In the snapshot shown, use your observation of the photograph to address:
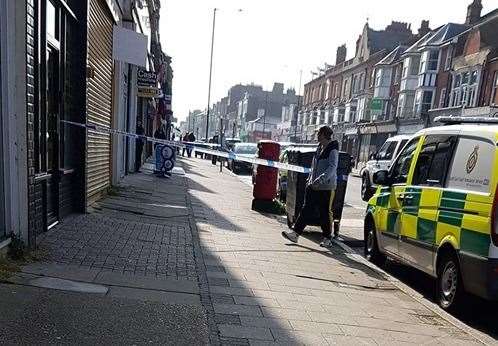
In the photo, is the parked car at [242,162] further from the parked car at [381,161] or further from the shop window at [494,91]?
the shop window at [494,91]

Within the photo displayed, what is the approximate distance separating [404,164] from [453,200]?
66.9 inches

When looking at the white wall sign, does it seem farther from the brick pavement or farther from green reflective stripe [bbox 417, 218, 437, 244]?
green reflective stripe [bbox 417, 218, 437, 244]

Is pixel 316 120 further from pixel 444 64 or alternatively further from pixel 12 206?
pixel 12 206

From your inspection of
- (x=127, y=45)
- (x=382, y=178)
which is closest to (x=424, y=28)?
(x=127, y=45)

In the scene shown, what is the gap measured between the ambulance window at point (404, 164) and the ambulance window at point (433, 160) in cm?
36

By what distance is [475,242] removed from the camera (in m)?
4.44

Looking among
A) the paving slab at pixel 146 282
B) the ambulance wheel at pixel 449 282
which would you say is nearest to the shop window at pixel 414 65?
the ambulance wheel at pixel 449 282

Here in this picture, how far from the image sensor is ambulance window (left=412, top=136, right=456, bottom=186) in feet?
17.4

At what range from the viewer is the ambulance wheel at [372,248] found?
280 inches

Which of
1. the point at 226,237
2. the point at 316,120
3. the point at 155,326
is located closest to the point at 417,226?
the point at 226,237

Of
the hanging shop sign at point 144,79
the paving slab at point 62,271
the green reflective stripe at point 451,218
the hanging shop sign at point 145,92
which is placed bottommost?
the paving slab at point 62,271

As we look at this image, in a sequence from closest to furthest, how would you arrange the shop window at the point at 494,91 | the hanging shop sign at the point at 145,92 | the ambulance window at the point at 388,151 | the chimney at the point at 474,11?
the hanging shop sign at the point at 145,92 → the ambulance window at the point at 388,151 → the shop window at the point at 494,91 → the chimney at the point at 474,11

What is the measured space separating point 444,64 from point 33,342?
40.6 metres

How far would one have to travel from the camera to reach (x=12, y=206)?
184 inches
